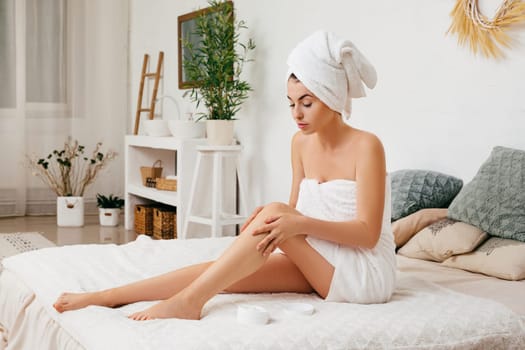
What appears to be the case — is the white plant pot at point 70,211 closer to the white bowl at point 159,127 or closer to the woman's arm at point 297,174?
the white bowl at point 159,127

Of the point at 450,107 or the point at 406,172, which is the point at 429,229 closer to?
the point at 406,172

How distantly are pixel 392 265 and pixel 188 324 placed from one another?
629 mm

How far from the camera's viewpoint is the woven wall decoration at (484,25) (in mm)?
2854

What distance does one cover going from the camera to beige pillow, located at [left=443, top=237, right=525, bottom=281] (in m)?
2.42

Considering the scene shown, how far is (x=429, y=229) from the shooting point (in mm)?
2756

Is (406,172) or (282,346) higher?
(406,172)

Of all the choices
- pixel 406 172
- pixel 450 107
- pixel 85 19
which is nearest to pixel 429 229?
pixel 406 172

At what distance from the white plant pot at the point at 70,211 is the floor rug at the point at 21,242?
16.0 inches

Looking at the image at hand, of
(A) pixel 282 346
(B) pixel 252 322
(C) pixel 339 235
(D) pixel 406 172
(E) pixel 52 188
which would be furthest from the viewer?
(E) pixel 52 188

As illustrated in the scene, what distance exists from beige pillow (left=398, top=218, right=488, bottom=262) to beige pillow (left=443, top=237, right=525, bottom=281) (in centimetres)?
3

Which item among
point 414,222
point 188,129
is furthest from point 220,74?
point 414,222

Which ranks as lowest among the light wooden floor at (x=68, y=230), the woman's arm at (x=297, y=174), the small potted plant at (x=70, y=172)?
the light wooden floor at (x=68, y=230)

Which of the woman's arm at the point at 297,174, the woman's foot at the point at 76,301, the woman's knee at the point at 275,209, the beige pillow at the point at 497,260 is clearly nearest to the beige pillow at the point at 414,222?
the beige pillow at the point at 497,260

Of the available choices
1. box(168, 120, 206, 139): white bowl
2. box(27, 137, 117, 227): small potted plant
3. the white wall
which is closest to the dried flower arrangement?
box(27, 137, 117, 227): small potted plant
